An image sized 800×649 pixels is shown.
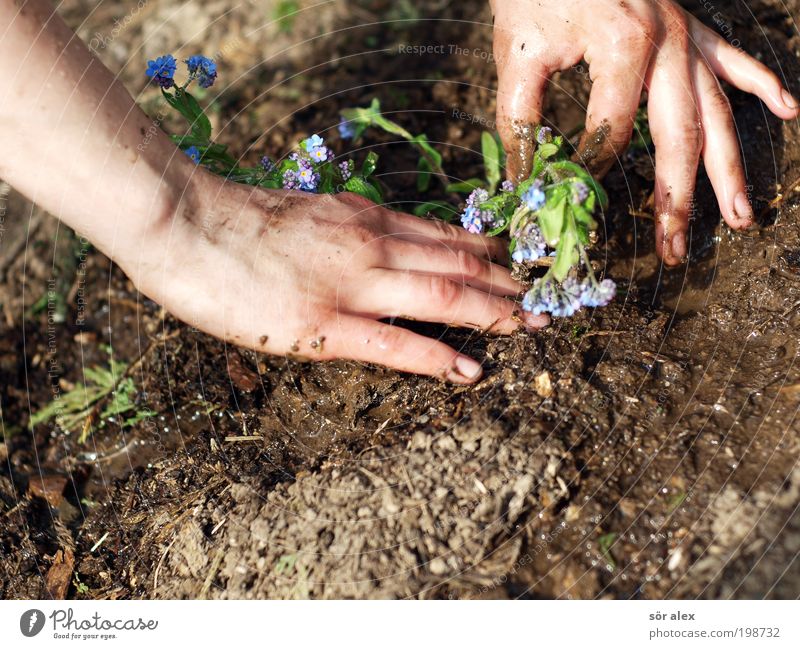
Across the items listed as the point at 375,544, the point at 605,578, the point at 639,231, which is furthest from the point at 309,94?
the point at 605,578

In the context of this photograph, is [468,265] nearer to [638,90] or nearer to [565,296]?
[565,296]

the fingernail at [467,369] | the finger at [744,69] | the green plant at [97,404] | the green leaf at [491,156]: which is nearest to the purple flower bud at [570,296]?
the fingernail at [467,369]

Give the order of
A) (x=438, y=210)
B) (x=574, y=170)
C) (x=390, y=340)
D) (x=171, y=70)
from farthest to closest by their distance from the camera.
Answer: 1. (x=438, y=210)
2. (x=171, y=70)
3. (x=390, y=340)
4. (x=574, y=170)

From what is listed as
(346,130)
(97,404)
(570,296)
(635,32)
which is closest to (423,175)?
(346,130)

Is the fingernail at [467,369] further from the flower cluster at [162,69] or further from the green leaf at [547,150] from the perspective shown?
the flower cluster at [162,69]

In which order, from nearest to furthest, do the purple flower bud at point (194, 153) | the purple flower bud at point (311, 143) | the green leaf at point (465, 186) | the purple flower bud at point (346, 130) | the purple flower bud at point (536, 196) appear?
the purple flower bud at point (536, 196)
the purple flower bud at point (311, 143)
the purple flower bud at point (194, 153)
the green leaf at point (465, 186)
the purple flower bud at point (346, 130)

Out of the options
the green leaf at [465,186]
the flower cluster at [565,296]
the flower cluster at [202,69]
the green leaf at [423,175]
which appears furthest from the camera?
the green leaf at [423,175]

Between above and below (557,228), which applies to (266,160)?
above
